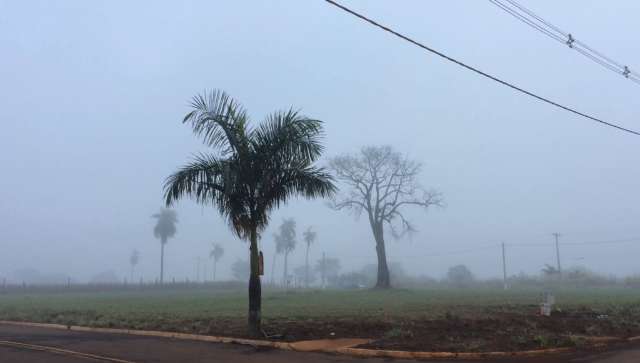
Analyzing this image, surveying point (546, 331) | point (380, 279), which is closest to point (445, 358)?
point (546, 331)

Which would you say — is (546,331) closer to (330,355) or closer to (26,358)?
(330,355)

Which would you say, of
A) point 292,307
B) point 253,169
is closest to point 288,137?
point 253,169

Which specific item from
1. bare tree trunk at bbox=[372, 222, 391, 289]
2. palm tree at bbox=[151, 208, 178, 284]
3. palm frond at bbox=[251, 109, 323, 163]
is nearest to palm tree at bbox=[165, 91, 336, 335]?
palm frond at bbox=[251, 109, 323, 163]

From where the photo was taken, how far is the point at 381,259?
63.9 metres

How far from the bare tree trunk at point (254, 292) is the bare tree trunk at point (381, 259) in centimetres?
4533

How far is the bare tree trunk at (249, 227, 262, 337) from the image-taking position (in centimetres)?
1702

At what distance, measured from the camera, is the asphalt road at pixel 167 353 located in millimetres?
13266

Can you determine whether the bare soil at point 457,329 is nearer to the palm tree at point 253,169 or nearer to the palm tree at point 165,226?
the palm tree at point 253,169

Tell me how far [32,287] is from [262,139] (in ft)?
255

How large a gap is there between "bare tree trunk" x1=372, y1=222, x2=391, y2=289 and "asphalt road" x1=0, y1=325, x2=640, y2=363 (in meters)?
46.2

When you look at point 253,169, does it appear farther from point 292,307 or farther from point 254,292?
point 292,307

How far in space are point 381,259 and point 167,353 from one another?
50709 mm

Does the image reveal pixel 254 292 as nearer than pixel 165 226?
Yes

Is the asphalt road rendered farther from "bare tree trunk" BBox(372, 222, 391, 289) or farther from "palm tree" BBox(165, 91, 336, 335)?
"bare tree trunk" BBox(372, 222, 391, 289)
